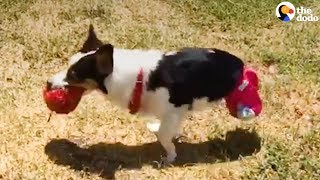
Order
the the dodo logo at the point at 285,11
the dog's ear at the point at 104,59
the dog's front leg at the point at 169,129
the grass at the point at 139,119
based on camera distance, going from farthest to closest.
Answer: the the dodo logo at the point at 285,11
the grass at the point at 139,119
the dog's front leg at the point at 169,129
the dog's ear at the point at 104,59

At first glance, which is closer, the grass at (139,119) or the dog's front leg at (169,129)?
the dog's front leg at (169,129)

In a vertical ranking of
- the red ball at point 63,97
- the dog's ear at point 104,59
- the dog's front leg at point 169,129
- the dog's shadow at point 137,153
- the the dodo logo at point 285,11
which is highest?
the dog's ear at point 104,59

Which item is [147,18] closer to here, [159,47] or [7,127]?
[159,47]

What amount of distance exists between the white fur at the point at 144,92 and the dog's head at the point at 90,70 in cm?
2

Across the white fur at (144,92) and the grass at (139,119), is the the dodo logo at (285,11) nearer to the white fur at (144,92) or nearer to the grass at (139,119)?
the grass at (139,119)

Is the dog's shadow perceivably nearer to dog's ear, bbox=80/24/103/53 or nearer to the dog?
the dog

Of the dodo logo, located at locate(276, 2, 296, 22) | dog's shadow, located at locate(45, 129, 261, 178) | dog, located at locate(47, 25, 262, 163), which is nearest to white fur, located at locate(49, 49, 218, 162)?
dog, located at locate(47, 25, 262, 163)

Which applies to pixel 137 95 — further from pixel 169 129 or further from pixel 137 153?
pixel 137 153

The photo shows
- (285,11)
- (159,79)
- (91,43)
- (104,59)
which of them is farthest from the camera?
(285,11)

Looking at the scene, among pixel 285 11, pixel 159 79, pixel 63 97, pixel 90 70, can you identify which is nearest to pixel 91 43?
pixel 90 70

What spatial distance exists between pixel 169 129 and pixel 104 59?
707 mm

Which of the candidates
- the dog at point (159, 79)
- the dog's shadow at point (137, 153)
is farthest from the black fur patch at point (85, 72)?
the dog's shadow at point (137, 153)

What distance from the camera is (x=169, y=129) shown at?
3.95 meters

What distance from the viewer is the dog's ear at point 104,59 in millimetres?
3603
